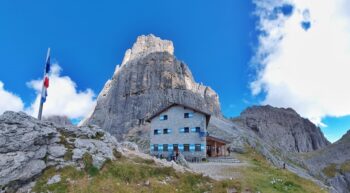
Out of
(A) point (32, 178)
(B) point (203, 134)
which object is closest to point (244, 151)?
(B) point (203, 134)

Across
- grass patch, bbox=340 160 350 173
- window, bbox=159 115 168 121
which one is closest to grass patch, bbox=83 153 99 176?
window, bbox=159 115 168 121

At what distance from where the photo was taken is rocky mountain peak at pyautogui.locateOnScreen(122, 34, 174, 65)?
18012 centimetres

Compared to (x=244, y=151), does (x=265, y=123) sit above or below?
above

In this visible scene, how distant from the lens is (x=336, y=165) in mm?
112000

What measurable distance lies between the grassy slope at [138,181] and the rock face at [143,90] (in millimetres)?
109095

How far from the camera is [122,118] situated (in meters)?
147

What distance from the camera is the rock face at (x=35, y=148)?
20.9 m

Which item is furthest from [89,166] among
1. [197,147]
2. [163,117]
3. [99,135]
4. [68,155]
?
[163,117]

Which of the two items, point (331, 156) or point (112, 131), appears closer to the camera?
point (331, 156)

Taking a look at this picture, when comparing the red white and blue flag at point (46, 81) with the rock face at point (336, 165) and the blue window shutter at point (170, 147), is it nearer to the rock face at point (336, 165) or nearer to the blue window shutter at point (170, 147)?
the blue window shutter at point (170, 147)

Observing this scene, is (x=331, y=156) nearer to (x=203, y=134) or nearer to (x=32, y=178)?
(x=203, y=134)

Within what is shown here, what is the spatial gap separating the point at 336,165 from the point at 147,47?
429 feet

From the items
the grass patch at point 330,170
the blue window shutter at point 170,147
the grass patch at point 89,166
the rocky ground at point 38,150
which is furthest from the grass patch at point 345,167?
the grass patch at point 89,166

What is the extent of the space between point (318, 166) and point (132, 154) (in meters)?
113
